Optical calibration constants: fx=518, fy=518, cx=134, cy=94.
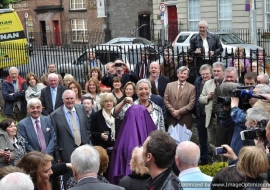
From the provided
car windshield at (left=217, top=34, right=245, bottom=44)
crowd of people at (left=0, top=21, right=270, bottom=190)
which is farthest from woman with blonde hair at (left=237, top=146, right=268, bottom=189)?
car windshield at (left=217, top=34, right=245, bottom=44)

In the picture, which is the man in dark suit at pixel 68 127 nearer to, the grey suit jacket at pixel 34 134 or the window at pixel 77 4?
the grey suit jacket at pixel 34 134

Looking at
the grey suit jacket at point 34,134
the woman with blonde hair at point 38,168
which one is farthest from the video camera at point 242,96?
the grey suit jacket at point 34,134

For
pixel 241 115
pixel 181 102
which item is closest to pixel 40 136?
pixel 181 102

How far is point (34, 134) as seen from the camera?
8.57 meters

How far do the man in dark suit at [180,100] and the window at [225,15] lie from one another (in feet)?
72.7

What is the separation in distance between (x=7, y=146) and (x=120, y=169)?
5.80 feet

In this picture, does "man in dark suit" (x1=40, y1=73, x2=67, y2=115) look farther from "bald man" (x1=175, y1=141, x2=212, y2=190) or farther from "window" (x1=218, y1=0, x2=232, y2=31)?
"window" (x1=218, y1=0, x2=232, y2=31)

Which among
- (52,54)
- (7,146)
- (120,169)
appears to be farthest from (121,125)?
(52,54)

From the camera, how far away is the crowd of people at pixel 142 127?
5168 mm

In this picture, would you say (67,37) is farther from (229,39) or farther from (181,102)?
(181,102)

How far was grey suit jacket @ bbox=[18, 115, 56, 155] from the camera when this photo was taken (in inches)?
335

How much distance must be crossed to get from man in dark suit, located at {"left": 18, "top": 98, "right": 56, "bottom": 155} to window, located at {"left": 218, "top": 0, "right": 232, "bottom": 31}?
24.2 meters

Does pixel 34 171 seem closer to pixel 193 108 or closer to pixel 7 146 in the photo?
pixel 7 146

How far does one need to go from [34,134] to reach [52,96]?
2.44 meters
